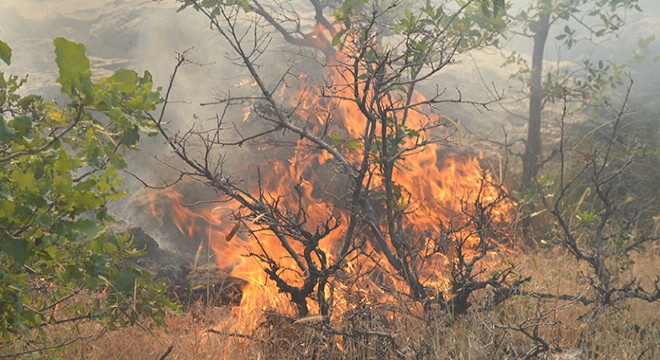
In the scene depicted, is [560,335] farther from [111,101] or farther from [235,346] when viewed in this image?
[111,101]

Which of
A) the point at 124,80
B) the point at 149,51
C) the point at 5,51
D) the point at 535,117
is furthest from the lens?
the point at 149,51

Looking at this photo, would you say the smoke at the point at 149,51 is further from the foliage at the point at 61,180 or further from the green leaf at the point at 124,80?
the green leaf at the point at 124,80

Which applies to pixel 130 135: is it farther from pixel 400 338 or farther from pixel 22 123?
pixel 400 338

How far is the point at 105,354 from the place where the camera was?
3.19m

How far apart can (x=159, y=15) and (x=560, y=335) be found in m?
8.22

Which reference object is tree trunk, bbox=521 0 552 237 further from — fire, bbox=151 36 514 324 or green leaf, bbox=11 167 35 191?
green leaf, bbox=11 167 35 191

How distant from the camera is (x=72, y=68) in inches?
67.1

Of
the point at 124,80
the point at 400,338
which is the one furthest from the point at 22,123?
the point at 400,338

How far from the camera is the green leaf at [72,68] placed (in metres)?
1.69

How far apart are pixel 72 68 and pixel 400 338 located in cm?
222

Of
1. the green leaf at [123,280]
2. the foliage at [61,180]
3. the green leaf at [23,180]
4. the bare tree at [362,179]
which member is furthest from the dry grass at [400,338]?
the green leaf at [23,180]

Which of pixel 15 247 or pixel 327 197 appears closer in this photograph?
pixel 15 247

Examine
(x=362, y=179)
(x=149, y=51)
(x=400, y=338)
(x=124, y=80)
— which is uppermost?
(x=124, y=80)

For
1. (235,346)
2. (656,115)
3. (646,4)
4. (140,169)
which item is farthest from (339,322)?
(646,4)
